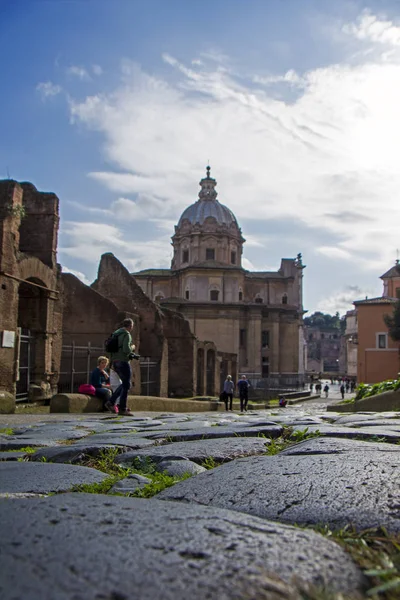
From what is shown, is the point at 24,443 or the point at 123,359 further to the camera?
the point at 123,359

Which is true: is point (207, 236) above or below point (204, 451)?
above

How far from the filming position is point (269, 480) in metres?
2.32

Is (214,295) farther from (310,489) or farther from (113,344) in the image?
(310,489)

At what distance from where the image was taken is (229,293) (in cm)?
5753

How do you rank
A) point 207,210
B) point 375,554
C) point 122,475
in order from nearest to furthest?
1. point 375,554
2. point 122,475
3. point 207,210

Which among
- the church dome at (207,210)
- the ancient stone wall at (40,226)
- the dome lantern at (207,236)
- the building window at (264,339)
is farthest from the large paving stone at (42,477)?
the church dome at (207,210)

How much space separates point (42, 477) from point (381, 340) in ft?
155

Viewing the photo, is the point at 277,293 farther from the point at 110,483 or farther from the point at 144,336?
the point at 110,483

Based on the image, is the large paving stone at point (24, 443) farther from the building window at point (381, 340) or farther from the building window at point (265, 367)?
the building window at point (265, 367)

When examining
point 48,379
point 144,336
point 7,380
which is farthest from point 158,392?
point 7,380

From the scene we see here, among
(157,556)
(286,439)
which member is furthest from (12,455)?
(157,556)

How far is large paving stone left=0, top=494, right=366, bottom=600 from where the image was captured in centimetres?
121

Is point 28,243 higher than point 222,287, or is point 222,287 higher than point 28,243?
point 222,287

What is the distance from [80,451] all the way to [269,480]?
1.72 meters
